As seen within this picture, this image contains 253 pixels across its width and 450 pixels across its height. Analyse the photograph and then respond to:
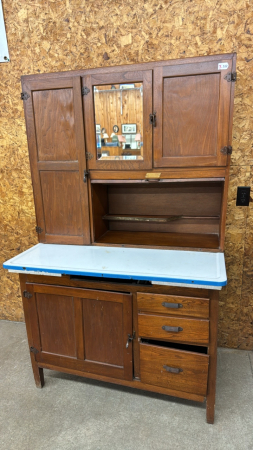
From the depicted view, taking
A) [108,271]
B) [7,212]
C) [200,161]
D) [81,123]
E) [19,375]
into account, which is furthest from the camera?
[7,212]

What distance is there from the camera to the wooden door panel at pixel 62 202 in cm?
182

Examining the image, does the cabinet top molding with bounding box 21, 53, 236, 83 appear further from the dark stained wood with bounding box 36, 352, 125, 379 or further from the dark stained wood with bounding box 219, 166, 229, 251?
the dark stained wood with bounding box 36, 352, 125, 379

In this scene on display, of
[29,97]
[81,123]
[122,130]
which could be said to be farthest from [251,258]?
[29,97]

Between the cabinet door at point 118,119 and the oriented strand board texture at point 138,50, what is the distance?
43cm

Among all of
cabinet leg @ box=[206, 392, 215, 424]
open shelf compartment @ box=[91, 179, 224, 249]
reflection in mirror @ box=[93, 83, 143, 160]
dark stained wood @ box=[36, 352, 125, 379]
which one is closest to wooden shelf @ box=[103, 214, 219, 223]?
open shelf compartment @ box=[91, 179, 224, 249]

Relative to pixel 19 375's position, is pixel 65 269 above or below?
above

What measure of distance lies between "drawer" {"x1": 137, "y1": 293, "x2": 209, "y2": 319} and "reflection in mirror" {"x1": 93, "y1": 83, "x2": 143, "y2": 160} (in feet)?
2.55

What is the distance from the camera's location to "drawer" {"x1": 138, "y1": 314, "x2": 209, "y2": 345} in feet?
4.77

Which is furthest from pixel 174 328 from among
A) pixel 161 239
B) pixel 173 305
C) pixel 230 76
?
pixel 230 76

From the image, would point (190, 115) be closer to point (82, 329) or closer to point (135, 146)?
point (135, 146)

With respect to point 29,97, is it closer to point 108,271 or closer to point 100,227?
point 100,227

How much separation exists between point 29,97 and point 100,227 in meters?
0.91

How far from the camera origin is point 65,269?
154cm

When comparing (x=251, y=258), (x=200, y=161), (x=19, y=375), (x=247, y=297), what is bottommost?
(x=19, y=375)
